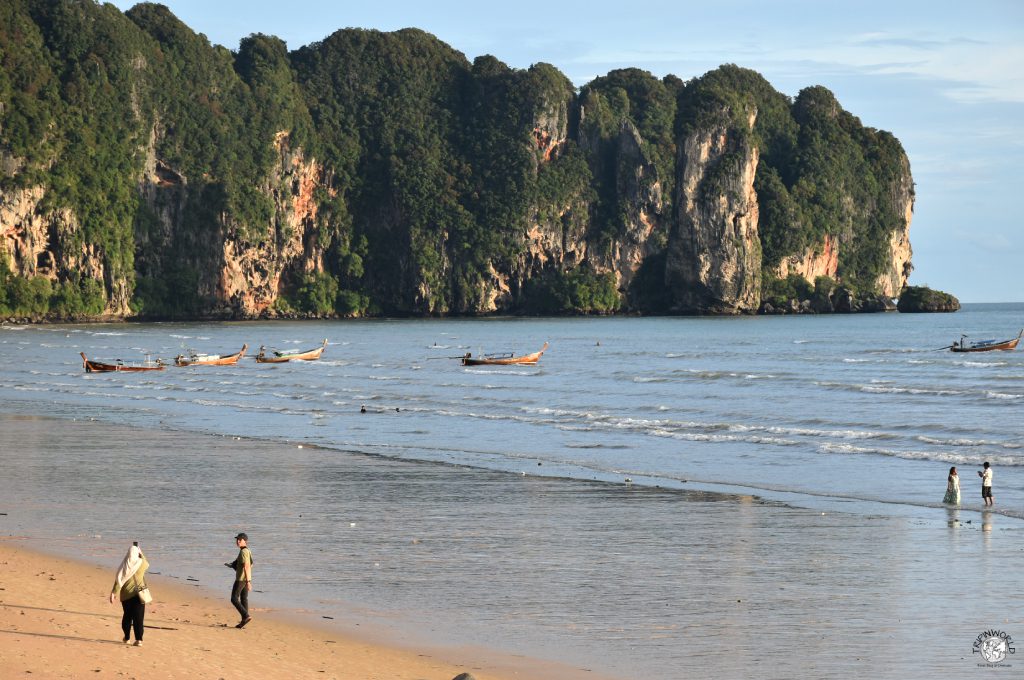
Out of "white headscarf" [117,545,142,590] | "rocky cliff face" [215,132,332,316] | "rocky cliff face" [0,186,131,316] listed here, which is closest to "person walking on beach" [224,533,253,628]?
"white headscarf" [117,545,142,590]

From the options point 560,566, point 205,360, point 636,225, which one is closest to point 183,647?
point 560,566

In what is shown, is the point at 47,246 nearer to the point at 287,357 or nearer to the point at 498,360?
the point at 287,357

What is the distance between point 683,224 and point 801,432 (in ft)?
502

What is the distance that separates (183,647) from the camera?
14.0 m

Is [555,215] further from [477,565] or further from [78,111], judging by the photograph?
[477,565]

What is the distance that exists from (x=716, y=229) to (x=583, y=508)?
16692cm

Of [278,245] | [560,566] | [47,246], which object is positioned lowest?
[560,566]

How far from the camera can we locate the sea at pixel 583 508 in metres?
15.4

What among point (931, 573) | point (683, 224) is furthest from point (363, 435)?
point (683, 224)

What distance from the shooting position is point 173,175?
172 meters

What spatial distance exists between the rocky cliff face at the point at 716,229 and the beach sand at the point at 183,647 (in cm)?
17196

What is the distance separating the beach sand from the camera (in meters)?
13.2

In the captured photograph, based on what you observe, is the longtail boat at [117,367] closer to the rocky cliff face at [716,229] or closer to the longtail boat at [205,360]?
the longtail boat at [205,360]

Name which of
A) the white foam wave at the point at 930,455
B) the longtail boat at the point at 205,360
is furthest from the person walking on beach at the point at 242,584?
the longtail boat at the point at 205,360
